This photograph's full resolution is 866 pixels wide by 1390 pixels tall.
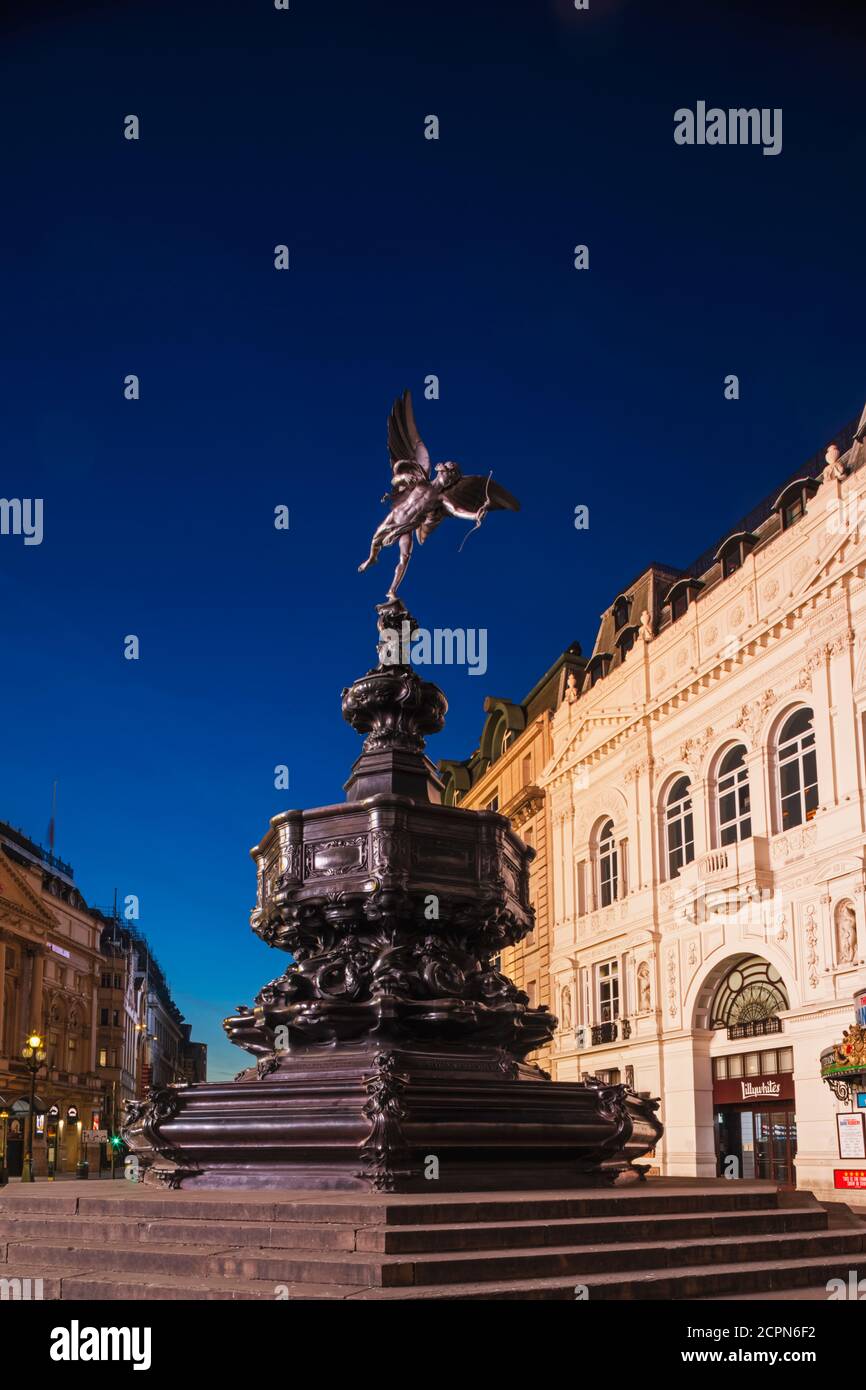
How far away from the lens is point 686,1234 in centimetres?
749

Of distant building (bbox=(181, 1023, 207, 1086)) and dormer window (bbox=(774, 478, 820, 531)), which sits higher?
dormer window (bbox=(774, 478, 820, 531))

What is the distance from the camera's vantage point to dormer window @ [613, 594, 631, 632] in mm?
39094

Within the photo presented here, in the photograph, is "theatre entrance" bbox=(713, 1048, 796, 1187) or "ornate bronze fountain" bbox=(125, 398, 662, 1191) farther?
"theatre entrance" bbox=(713, 1048, 796, 1187)

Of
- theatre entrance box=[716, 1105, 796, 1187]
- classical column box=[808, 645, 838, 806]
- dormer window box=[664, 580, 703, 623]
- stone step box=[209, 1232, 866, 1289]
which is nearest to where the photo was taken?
stone step box=[209, 1232, 866, 1289]

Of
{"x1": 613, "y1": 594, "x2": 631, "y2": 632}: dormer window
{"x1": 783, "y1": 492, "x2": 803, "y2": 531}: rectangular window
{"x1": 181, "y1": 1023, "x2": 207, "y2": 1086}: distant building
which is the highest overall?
{"x1": 613, "y1": 594, "x2": 631, "y2": 632}: dormer window

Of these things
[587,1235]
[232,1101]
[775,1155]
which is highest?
[232,1101]

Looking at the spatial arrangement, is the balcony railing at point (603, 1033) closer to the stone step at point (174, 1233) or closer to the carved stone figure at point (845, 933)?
the carved stone figure at point (845, 933)

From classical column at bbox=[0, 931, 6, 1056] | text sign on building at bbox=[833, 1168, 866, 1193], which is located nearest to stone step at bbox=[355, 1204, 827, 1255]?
text sign on building at bbox=[833, 1168, 866, 1193]

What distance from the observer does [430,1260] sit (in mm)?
6137

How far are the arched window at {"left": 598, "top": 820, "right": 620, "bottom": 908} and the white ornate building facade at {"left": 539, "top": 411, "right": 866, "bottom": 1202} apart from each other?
0.09 meters

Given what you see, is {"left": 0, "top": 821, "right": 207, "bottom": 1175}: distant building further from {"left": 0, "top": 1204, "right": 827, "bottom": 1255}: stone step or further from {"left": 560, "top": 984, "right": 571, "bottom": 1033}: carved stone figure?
{"left": 0, "top": 1204, "right": 827, "bottom": 1255}: stone step
